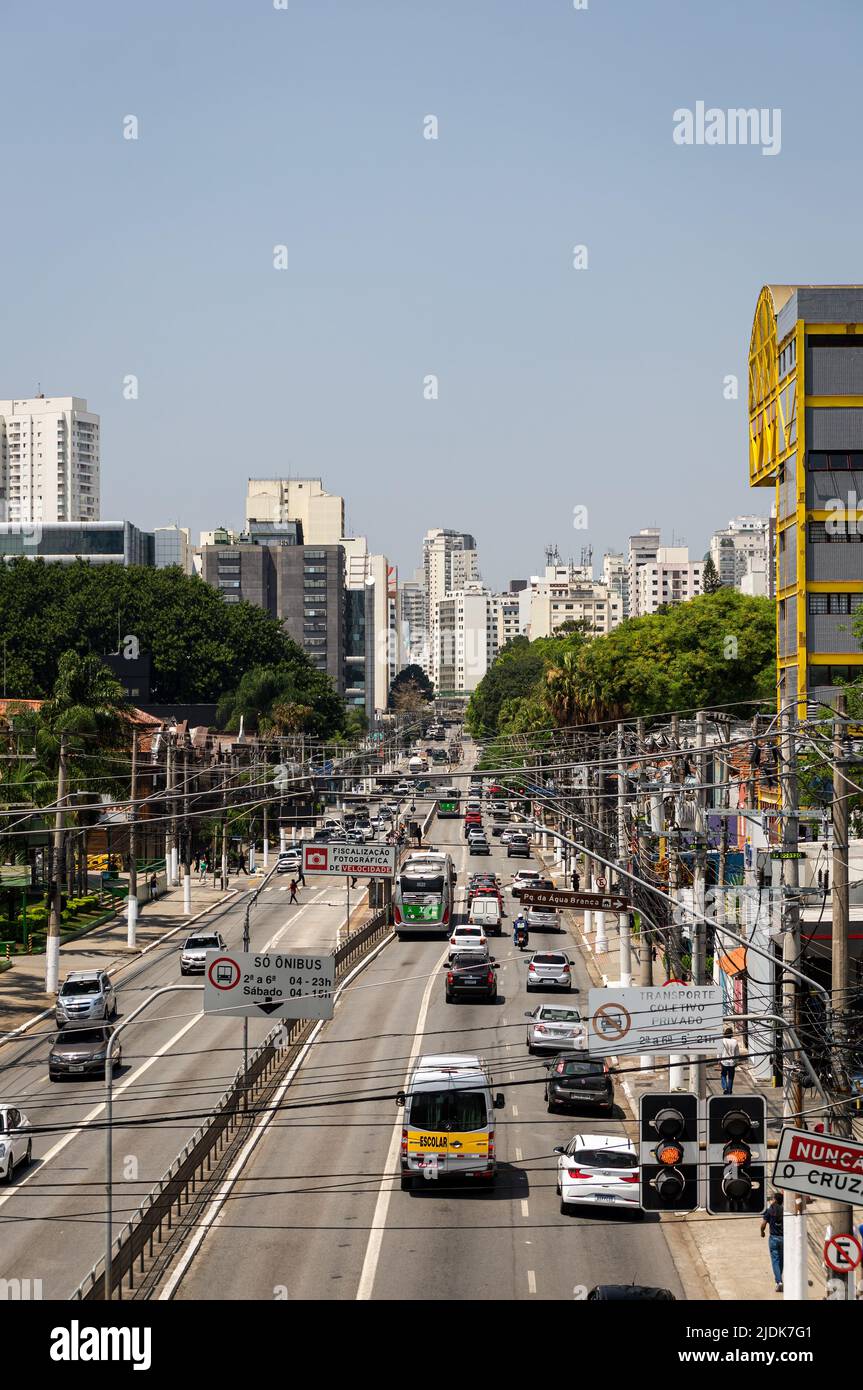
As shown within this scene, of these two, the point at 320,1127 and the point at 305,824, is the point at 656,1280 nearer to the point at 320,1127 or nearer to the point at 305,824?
the point at 320,1127

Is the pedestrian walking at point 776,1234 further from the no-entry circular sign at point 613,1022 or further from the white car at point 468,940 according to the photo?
the white car at point 468,940

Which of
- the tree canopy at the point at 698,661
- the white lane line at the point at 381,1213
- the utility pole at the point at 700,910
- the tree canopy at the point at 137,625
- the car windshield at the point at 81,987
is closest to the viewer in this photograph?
the white lane line at the point at 381,1213

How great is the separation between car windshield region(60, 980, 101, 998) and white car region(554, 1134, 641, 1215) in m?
20.1

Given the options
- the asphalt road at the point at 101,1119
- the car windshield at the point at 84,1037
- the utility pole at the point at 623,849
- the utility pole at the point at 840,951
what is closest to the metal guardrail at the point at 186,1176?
the asphalt road at the point at 101,1119

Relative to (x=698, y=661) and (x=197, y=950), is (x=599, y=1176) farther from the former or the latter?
(x=698, y=661)

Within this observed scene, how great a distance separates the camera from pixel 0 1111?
31.8 m

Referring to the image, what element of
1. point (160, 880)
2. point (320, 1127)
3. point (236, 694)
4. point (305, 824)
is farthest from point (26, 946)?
point (236, 694)

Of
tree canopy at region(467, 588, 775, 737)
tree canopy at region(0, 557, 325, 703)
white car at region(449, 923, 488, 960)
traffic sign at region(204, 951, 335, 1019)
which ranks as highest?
tree canopy at region(0, 557, 325, 703)

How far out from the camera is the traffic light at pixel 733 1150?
1906 centimetres

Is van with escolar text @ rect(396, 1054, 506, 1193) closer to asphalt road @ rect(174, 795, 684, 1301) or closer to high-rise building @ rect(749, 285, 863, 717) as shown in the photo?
asphalt road @ rect(174, 795, 684, 1301)

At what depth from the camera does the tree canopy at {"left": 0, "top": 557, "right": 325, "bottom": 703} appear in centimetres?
13762

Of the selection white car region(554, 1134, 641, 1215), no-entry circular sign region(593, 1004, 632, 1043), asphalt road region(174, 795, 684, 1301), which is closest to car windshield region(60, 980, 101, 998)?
asphalt road region(174, 795, 684, 1301)

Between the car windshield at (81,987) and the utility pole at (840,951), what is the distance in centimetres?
2819

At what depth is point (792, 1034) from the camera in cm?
2228
